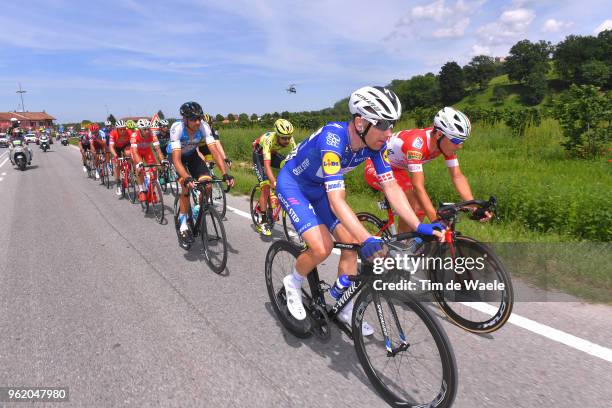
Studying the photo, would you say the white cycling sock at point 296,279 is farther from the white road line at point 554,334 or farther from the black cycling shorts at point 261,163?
the black cycling shorts at point 261,163

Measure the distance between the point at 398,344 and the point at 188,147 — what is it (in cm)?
446

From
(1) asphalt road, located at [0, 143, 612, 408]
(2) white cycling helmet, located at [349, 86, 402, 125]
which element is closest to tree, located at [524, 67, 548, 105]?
(1) asphalt road, located at [0, 143, 612, 408]

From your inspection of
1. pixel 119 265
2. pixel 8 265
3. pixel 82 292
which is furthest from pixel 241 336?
pixel 8 265

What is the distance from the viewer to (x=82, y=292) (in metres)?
4.32

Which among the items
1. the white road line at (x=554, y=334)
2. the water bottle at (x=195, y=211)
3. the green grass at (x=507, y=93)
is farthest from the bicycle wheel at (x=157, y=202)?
the green grass at (x=507, y=93)

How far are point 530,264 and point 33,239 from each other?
768cm

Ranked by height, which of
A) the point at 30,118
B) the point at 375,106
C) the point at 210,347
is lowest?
the point at 210,347

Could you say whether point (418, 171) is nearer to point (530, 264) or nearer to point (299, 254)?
point (299, 254)

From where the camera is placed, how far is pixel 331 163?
274 cm

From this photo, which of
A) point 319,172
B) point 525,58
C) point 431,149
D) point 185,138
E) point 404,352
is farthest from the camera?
point 525,58

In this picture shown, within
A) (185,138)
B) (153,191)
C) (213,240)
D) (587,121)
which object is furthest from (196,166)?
(587,121)

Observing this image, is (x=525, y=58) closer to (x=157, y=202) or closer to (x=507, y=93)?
(x=507, y=93)

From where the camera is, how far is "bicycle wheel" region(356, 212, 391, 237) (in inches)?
179

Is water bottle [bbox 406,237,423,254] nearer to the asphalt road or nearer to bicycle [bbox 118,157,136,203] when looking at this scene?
the asphalt road
